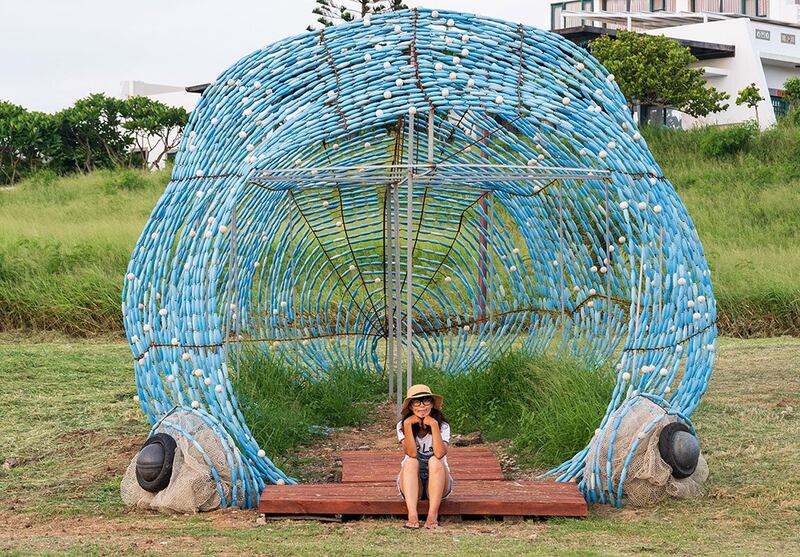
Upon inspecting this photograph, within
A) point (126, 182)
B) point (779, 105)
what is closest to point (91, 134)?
point (126, 182)

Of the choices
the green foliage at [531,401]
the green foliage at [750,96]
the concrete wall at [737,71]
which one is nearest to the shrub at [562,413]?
the green foliage at [531,401]

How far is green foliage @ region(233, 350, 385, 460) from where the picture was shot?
7.14m

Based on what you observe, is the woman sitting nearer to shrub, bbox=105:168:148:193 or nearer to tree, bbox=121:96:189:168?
shrub, bbox=105:168:148:193

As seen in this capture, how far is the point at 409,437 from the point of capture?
18.6ft

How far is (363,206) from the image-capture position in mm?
9016

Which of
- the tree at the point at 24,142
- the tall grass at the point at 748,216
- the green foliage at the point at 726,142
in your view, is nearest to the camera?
the tall grass at the point at 748,216

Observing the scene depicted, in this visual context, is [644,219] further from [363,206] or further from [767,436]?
[363,206]

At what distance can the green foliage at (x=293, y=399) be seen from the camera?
7145 mm

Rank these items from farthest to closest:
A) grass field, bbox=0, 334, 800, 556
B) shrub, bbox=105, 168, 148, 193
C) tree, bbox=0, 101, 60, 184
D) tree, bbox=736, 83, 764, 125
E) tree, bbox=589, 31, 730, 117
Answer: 1. tree, bbox=0, 101, 60, 184
2. tree, bbox=736, 83, 764, 125
3. tree, bbox=589, 31, 730, 117
4. shrub, bbox=105, 168, 148, 193
5. grass field, bbox=0, 334, 800, 556

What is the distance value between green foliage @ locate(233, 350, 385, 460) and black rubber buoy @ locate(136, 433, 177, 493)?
3.91 feet

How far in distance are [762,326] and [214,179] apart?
28.6ft

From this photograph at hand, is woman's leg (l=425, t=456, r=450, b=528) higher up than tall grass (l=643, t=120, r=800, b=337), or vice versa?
tall grass (l=643, t=120, r=800, b=337)


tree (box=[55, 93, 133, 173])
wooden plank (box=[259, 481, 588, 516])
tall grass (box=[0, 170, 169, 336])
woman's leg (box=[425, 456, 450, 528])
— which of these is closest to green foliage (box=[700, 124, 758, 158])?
tall grass (box=[0, 170, 169, 336])

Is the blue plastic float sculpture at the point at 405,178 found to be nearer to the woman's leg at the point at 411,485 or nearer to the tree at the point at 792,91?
the woman's leg at the point at 411,485
